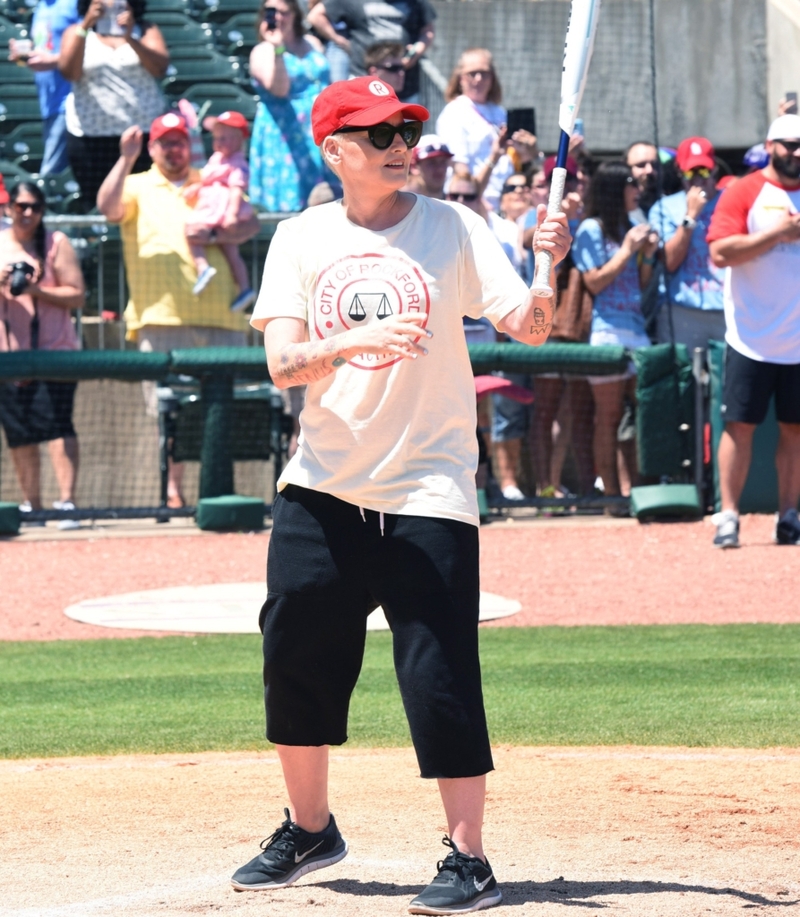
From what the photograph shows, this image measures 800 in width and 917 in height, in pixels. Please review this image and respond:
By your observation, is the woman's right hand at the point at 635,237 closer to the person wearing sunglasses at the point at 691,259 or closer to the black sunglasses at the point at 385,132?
the person wearing sunglasses at the point at 691,259

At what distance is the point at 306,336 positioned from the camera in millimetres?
3992

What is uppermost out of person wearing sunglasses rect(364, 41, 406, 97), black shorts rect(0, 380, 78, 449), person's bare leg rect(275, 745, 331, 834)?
person wearing sunglasses rect(364, 41, 406, 97)

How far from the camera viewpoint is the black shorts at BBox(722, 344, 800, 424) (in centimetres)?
956

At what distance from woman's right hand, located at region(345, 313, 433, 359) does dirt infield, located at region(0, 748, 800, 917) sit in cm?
134

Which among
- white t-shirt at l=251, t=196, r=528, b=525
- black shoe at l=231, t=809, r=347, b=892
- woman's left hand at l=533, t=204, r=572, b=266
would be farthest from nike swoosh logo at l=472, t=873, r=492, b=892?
woman's left hand at l=533, t=204, r=572, b=266

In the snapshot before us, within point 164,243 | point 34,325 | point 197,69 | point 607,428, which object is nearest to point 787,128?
point 607,428

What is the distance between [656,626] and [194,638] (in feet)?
8.13

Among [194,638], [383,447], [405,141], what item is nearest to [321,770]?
[383,447]

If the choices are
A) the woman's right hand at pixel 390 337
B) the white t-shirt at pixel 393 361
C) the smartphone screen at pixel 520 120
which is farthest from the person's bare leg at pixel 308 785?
the smartphone screen at pixel 520 120

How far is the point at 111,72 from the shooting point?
41.9ft

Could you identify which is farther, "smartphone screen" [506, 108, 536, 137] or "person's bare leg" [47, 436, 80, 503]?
"smartphone screen" [506, 108, 536, 137]

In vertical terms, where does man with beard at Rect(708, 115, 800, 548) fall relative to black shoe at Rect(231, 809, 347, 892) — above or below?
above

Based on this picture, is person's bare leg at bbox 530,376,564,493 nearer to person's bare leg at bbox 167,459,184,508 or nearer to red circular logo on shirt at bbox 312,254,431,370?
person's bare leg at bbox 167,459,184,508

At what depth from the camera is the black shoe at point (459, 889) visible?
3.74 metres
